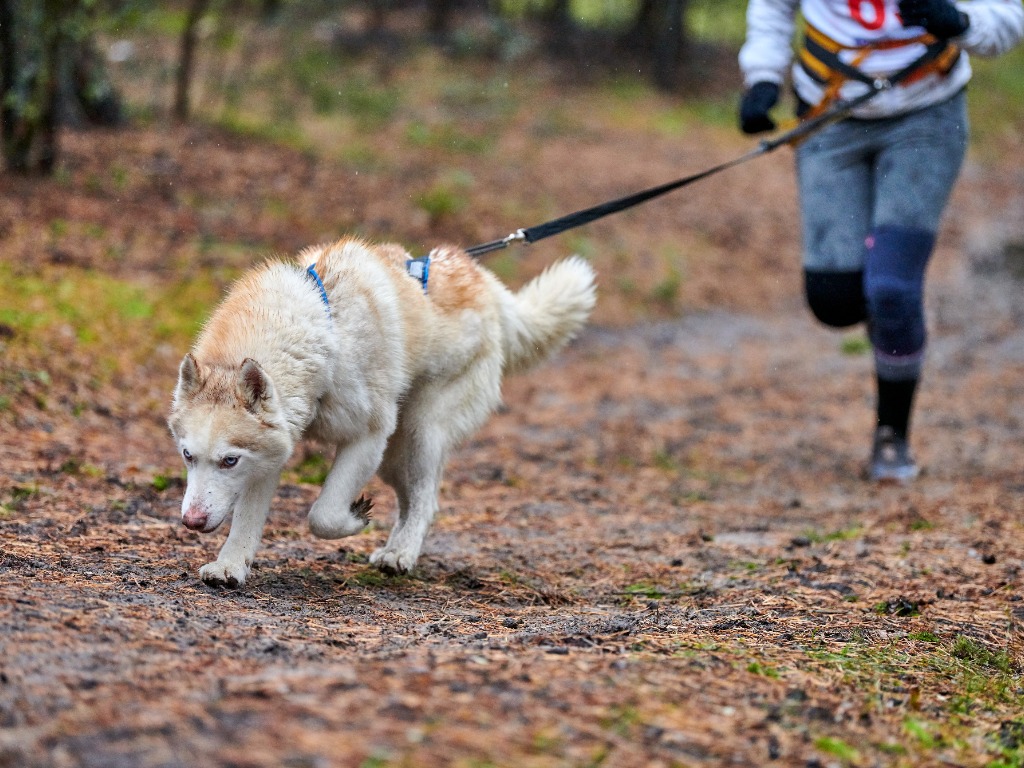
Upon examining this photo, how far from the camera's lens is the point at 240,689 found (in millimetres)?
2344

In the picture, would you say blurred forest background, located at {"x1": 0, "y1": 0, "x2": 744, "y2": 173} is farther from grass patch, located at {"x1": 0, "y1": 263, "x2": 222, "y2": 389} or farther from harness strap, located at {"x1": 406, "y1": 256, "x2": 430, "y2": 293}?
harness strap, located at {"x1": 406, "y1": 256, "x2": 430, "y2": 293}

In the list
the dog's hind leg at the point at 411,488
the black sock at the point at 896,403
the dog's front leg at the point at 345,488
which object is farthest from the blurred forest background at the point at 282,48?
the black sock at the point at 896,403

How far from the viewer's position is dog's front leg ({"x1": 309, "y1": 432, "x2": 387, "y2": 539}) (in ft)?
12.2

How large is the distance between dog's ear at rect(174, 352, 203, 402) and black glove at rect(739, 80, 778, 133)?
130 inches

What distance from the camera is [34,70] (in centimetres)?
850

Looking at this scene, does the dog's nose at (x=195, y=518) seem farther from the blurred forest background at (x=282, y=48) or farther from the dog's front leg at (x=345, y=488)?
the blurred forest background at (x=282, y=48)

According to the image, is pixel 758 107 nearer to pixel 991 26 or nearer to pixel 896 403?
pixel 991 26

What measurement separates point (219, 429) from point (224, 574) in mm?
501

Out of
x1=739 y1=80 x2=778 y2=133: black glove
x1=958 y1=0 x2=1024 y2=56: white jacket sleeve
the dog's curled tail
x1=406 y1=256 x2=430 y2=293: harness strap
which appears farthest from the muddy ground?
x1=958 y1=0 x2=1024 y2=56: white jacket sleeve

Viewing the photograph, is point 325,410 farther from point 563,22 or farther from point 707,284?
point 563,22

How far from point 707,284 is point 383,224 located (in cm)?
357

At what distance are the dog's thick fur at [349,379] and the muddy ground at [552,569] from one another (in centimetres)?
30

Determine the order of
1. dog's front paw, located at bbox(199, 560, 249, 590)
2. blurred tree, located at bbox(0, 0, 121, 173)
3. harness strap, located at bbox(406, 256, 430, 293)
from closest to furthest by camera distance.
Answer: dog's front paw, located at bbox(199, 560, 249, 590), harness strap, located at bbox(406, 256, 430, 293), blurred tree, located at bbox(0, 0, 121, 173)

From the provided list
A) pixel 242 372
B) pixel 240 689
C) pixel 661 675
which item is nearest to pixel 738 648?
pixel 661 675
